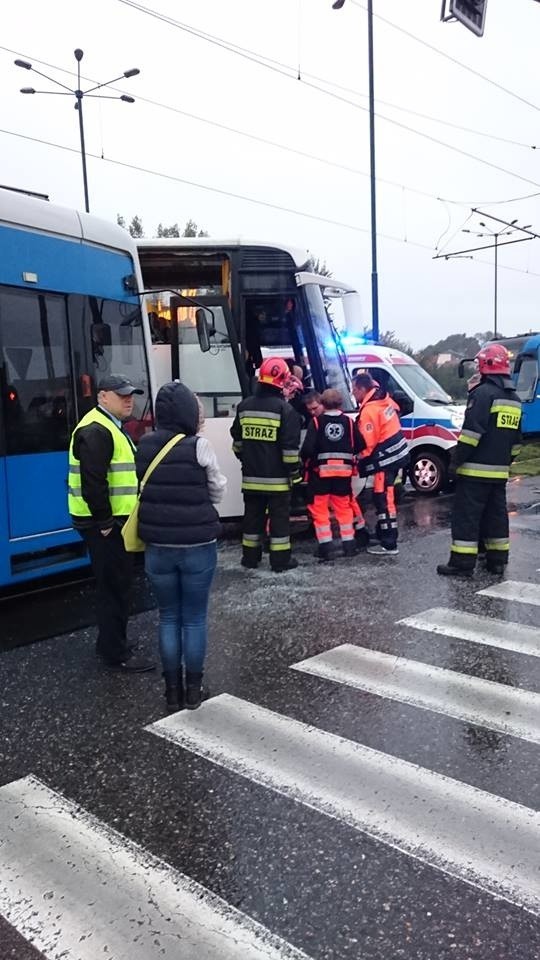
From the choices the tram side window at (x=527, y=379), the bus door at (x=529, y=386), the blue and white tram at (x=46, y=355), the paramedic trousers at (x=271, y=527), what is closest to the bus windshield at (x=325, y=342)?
the paramedic trousers at (x=271, y=527)

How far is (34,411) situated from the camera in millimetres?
6027

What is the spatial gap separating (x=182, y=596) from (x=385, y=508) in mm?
4215

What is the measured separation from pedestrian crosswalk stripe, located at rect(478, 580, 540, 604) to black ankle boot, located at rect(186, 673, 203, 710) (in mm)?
3154

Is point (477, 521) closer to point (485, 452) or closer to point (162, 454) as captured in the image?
point (485, 452)

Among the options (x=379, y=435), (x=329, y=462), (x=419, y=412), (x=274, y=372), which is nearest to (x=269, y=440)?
(x=274, y=372)

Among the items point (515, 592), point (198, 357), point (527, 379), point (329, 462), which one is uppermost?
point (198, 357)

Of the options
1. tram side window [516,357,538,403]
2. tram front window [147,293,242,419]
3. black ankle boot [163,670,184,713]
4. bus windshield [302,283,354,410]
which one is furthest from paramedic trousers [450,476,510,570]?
tram side window [516,357,538,403]

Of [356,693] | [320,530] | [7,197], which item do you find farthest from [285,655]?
[7,197]

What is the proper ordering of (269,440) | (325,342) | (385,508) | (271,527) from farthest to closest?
(325,342), (385,508), (271,527), (269,440)

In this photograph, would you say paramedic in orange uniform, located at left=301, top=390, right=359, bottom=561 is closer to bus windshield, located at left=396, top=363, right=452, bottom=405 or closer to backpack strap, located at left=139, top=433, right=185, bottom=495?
backpack strap, located at left=139, top=433, right=185, bottom=495

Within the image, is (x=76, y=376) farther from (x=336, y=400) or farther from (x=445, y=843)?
(x=445, y=843)

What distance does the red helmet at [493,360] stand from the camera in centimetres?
691

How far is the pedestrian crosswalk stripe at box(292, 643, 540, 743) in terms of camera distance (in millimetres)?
4223

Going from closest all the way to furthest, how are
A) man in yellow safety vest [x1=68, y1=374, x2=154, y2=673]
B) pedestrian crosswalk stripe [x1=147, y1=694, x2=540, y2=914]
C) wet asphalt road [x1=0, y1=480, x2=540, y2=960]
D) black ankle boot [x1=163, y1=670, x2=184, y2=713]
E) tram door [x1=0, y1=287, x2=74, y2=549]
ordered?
wet asphalt road [x1=0, y1=480, x2=540, y2=960], pedestrian crosswalk stripe [x1=147, y1=694, x2=540, y2=914], black ankle boot [x1=163, y1=670, x2=184, y2=713], man in yellow safety vest [x1=68, y1=374, x2=154, y2=673], tram door [x1=0, y1=287, x2=74, y2=549]
